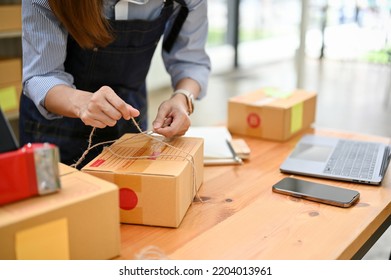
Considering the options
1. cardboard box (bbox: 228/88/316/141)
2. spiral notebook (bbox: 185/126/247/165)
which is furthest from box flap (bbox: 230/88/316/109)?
spiral notebook (bbox: 185/126/247/165)

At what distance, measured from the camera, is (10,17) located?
2844 millimetres

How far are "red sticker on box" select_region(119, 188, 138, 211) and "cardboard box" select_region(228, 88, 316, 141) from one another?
0.68 meters

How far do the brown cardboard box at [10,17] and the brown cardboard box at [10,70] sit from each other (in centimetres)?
18

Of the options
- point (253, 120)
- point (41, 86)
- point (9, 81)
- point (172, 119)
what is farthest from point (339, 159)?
point (9, 81)

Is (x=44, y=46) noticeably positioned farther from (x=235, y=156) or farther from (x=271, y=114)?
(x=271, y=114)

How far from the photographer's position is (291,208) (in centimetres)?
105

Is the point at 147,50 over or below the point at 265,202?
over

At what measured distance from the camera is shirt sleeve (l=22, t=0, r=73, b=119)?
3.63 feet

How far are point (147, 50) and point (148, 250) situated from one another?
0.65 metres

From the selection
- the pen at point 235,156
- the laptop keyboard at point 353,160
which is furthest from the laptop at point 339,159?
the pen at point 235,156

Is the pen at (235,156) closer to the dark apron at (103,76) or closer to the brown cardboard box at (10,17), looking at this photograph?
the dark apron at (103,76)
